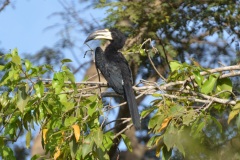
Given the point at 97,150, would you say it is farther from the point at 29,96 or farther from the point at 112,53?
the point at 112,53

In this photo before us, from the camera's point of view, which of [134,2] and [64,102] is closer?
[64,102]

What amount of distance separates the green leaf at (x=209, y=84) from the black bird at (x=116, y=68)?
18.8 inches

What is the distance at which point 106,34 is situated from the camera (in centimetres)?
627

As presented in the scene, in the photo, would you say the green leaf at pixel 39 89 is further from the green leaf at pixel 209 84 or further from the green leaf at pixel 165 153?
the green leaf at pixel 209 84

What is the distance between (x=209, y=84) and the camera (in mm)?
4672

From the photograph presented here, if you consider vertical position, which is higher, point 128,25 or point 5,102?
point 128,25

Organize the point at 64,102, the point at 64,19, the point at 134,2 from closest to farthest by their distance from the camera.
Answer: the point at 64,102 → the point at 134,2 → the point at 64,19

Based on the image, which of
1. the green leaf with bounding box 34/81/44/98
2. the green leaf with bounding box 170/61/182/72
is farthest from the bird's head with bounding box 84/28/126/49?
the green leaf with bounding box 34/81/44/98

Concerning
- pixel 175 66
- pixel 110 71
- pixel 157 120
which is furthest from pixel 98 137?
pixel 110 71

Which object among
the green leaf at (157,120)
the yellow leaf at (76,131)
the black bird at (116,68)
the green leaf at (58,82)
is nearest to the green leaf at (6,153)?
the green leaf at (58,82)

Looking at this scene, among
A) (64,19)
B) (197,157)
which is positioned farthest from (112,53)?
(64,19)

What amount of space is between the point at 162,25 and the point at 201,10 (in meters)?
0.50

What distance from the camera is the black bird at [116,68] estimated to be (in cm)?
508

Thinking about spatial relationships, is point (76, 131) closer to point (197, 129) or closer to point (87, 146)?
point (87, 146)
